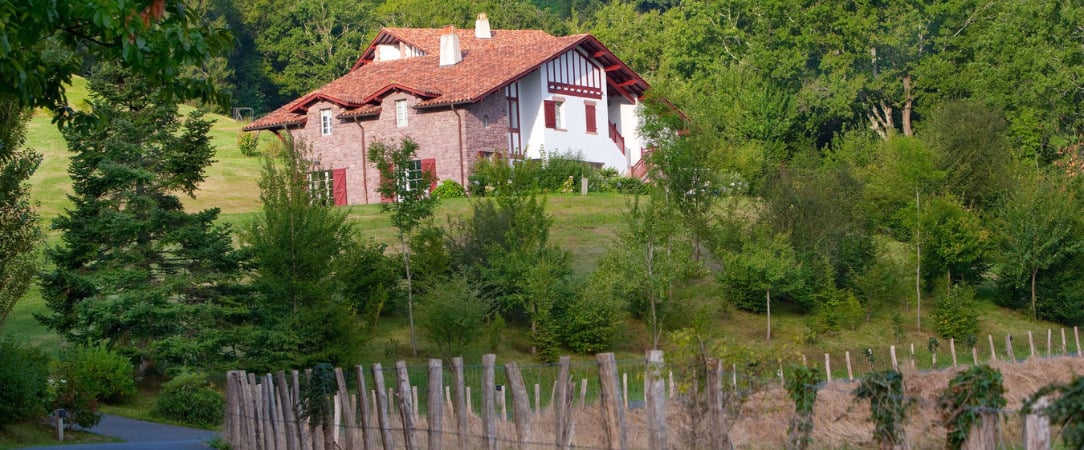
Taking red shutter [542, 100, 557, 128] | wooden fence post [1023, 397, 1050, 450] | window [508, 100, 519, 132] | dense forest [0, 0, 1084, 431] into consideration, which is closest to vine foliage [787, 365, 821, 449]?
dense forest [0, 0, 1084, 431]

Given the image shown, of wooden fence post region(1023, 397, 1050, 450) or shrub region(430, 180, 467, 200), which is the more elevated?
shrub region(430, 180, 467, 200)

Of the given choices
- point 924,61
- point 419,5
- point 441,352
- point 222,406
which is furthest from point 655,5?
point 222,406

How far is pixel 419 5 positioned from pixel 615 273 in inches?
2537

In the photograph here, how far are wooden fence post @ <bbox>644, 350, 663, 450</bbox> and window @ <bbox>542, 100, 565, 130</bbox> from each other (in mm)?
46142

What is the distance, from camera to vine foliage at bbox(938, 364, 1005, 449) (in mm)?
10242

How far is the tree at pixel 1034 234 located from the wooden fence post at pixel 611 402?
35.6m

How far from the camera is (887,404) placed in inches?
432

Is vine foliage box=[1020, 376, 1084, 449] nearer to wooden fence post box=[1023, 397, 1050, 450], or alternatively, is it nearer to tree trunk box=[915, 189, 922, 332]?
wooden fence post box=[1023, 397, 1050, 450]

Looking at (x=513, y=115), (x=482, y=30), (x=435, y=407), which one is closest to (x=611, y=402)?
(x=435, y=407)

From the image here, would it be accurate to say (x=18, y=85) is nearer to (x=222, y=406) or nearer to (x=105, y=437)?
(x=105, y=437)

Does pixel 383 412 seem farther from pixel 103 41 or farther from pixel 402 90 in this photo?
pixel 402 90

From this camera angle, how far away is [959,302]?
40.6 metres

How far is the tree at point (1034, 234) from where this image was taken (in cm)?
4438

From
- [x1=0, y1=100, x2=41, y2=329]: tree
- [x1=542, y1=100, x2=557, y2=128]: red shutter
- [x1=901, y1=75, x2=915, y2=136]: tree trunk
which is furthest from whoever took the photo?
[x1=901, y1=75, x2=915, y2=136]: tree trunk
